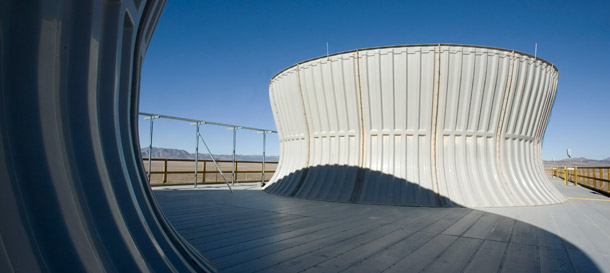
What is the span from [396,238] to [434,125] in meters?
3.76

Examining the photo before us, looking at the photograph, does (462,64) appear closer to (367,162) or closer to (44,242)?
(367,162)

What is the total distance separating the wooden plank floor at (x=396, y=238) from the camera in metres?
2.62

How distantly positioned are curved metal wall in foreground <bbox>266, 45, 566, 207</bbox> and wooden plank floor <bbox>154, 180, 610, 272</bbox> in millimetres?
863

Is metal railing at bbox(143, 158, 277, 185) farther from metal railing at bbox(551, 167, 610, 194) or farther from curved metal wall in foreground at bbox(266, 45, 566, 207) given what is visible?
metal railing at bbox(551, 167, 610, 194)

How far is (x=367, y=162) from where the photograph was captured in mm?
6938

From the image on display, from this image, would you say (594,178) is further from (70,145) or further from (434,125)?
(70,145)

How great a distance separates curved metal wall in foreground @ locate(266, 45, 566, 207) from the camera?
6336mm

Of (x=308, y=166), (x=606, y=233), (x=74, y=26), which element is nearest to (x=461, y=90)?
(x=606, y=233)

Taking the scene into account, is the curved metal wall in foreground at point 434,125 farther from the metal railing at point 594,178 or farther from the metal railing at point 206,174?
the metal railing at point 594,178

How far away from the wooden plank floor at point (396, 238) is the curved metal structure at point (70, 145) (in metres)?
1.08

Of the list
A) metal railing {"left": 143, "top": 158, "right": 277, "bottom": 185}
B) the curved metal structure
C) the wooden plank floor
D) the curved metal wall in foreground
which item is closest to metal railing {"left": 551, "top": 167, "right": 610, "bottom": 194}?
the curved metal wall in foreground

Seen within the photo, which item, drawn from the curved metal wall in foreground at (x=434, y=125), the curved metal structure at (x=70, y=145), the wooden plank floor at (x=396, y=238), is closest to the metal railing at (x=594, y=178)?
the curved metal wall in foreground at (x=434, y=125)

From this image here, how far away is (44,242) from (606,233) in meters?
5.63

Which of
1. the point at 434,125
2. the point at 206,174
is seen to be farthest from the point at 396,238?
the point at 206,174
